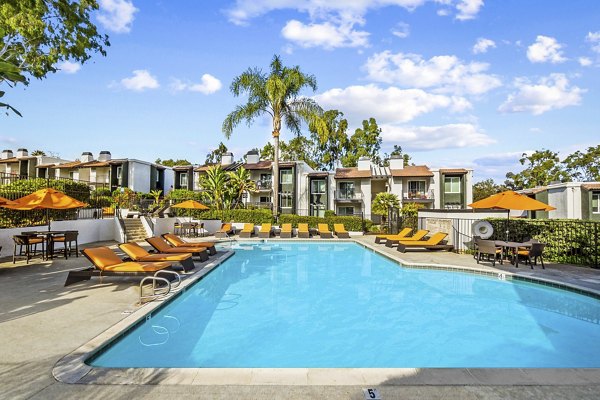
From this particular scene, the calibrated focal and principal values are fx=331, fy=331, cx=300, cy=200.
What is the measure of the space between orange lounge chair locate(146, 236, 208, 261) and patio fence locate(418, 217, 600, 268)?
10846 mm

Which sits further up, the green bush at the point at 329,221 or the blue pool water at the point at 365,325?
the green bush at the point at 329,221

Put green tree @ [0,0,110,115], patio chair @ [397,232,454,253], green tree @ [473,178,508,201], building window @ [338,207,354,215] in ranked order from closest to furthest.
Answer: green tree @ [0,0,110,115], patio chair @ [397,232,454,253], building window @ [338,207,354,215], green tree @ [473,178,508,201]

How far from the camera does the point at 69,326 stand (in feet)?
16.9

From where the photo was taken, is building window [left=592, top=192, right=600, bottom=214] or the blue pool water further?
building window [left=592, top=192, right=600, bottom=214]

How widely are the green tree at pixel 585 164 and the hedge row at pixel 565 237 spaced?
49.4 metres

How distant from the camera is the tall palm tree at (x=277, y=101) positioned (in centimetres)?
2512

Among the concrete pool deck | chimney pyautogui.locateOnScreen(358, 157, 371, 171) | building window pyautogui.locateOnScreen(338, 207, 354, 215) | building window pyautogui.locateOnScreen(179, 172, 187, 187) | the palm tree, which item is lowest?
the concrete pool deck

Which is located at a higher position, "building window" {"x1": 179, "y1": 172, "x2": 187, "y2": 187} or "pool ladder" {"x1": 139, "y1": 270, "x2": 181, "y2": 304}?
"building window" {"x1": 179, "y1": 172, "x2": 187, "y2": 187}

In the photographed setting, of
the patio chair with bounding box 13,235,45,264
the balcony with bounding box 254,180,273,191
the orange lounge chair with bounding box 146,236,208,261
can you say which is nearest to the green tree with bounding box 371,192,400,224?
the balcony with bounding box 254,180,273,191

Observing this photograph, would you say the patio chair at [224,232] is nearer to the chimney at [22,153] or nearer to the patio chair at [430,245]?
the patio chair at [430,245]

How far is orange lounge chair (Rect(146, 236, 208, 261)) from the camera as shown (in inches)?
442

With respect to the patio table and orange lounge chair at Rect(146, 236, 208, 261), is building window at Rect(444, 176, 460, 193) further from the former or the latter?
orange lounge chair at Rect(146, 236, 208, 261)

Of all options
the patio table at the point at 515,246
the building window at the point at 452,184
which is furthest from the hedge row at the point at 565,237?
the building window at the point at 452,184

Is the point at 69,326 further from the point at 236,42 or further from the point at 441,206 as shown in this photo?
the point at 441,206
